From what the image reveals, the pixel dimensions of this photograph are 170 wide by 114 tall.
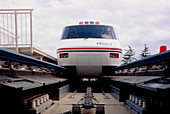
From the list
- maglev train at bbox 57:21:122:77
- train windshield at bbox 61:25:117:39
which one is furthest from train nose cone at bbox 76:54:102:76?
train windshield at bbox 61:25:117:39

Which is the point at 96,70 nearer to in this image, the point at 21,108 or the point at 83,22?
the point at 83,22

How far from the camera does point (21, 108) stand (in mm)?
2416

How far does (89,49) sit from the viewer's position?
616cm

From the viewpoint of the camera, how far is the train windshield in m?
6.71

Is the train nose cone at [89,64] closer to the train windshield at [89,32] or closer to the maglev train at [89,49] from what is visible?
the maglev train at [89,49]

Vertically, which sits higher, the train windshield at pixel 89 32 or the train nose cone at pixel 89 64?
the train windshield at pixel 89 32

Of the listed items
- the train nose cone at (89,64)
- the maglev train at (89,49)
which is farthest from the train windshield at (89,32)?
the train nose cone at (89,64)

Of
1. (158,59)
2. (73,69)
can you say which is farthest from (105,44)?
(158,59)

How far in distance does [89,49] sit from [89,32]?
38.5 inches

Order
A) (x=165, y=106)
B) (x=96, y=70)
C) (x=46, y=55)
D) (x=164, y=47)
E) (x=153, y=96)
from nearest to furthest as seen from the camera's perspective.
A: (x=165, y=106) → (x=153, y=96) → (x=164, y=47) → (x=96, y=70) → (x=46, y=55)

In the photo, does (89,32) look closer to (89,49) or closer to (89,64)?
(89,49)

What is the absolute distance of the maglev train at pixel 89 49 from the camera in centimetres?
619

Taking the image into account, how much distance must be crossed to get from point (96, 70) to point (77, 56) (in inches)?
42.2

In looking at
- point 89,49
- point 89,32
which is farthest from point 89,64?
point 89,32
